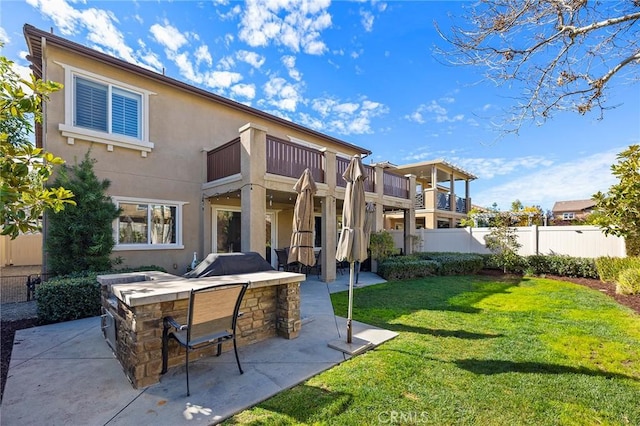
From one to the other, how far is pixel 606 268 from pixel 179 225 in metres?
15.8

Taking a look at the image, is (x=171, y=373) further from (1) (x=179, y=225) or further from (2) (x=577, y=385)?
(1) (x=179, y=225)

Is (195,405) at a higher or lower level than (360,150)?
lower

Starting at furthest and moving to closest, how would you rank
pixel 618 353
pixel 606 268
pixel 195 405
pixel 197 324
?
pixel 606 268, pixel 618 353, pixel 197 324, pixel 195 405

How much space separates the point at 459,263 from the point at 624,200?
590cm

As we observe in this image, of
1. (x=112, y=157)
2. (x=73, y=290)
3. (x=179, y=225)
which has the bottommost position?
(x=73, y=290)

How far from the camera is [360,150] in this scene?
Result: 1705 cm

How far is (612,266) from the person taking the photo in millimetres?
10531

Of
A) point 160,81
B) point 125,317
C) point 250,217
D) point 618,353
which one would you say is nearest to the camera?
point 125,317

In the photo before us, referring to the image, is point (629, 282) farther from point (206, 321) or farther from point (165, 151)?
point (165, 151)

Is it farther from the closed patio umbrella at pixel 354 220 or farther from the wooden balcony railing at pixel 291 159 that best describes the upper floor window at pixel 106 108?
the closed patio umbrella at pixel 354 220

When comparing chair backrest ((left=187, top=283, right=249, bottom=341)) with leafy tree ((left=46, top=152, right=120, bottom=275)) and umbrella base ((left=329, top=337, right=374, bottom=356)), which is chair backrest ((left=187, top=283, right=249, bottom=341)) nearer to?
umbrella base ((left=329, top=337, right=374, bottom=356))

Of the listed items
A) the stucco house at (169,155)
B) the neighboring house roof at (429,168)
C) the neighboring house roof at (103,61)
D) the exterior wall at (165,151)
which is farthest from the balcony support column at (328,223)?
the neighboring house roof at (429,168)

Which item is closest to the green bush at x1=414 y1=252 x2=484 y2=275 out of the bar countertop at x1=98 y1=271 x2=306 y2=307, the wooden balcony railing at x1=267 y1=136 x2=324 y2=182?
the wooden balcony railing at x1=267 y1=136 x2=324 y2=182

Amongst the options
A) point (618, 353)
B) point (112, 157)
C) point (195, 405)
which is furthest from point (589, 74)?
point (112, 157)
